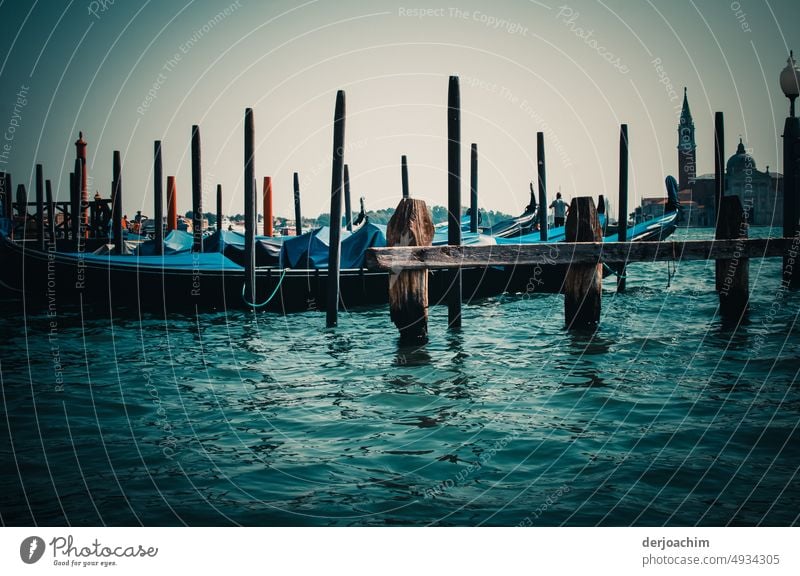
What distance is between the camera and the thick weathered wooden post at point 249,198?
13.0 m

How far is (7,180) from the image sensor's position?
2781cm

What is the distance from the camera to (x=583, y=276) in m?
9.58

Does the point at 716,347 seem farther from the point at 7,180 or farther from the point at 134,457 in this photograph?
the point at 7,180

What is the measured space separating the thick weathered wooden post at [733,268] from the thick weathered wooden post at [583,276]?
273cm

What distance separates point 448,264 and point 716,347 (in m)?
3.61

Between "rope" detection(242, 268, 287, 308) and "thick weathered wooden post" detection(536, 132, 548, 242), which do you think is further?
"thick weathered wooden post" detection(536, 132, 548, 242)

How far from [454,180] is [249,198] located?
16.0 feet

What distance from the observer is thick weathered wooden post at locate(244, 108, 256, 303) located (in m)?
13.0

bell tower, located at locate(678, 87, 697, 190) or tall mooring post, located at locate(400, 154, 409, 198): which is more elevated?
bell tower, located at locate(678, 87, 697, 190)

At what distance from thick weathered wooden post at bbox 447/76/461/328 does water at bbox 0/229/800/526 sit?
0.55 metres

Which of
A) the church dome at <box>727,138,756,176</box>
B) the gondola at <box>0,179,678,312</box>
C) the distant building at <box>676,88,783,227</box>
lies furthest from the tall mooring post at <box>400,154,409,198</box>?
the church dome at <box>727,138,756,176</box>

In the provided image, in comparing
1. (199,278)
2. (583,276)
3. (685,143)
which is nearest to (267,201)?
(199,278)

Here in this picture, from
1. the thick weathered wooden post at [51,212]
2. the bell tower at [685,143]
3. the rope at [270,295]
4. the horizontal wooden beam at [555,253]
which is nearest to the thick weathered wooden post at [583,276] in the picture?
the horizontal wooden beam at [555,253]

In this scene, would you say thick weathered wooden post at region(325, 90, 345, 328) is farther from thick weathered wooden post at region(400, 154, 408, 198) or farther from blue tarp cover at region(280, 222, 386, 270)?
thick weathered wooden post at region(400, 154, 408, 198)
